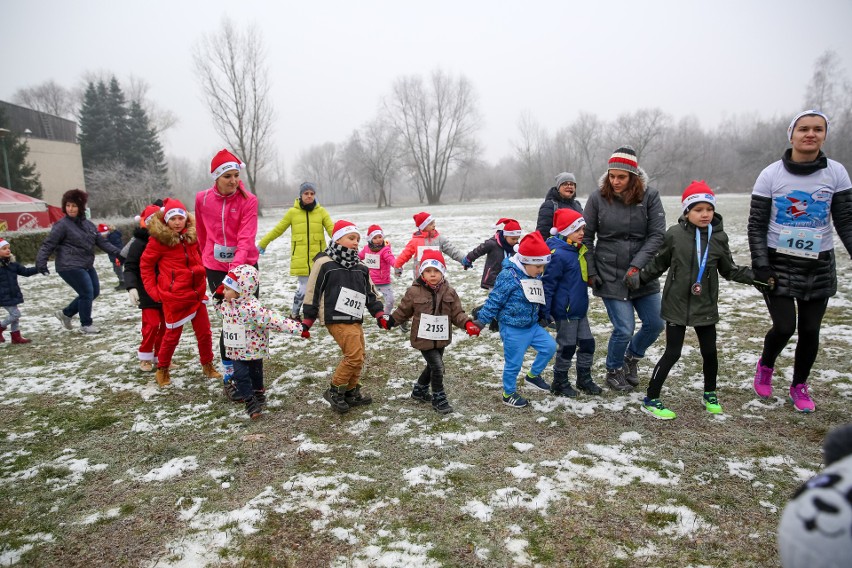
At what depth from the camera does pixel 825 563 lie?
3.60ft

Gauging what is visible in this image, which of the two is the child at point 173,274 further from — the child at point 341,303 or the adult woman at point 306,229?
the child at point 341,303

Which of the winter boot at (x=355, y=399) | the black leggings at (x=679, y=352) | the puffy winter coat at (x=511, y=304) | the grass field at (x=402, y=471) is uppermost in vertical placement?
the puffy winter coat at (x=511, y=304)

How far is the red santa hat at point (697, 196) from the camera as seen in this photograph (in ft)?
13.5

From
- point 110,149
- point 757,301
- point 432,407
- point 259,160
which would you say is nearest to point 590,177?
point 259,160

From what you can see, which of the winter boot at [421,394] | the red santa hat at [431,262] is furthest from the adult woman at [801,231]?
the winter boot at [421,394]

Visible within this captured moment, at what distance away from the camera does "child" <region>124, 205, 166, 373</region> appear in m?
5.54

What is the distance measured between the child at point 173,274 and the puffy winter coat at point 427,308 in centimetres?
249

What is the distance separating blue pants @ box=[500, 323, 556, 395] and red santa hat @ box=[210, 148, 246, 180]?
3178mm

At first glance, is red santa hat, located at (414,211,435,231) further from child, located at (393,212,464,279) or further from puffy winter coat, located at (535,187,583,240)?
puffy winter coat, located at (535,187,583,240)

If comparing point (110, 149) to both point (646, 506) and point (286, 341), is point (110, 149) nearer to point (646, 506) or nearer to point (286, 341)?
point (286, 341)

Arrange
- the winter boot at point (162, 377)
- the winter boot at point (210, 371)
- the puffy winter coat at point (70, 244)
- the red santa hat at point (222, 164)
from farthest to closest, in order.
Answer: the puffy winter coat at point (70, 244), the winter boot at point (210, 371), the winter boot at point (162, 377), the red santa hat at point (222, 164)

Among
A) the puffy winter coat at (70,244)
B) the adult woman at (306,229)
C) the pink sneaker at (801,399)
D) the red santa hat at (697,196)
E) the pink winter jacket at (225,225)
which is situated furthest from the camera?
the puffy winter coat at (70,244)

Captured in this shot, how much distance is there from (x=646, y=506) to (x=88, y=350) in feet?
24.0

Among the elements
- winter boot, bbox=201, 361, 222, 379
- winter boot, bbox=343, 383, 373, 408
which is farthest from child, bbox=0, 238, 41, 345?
winter boot, bbox=343, 383, 373, 408
